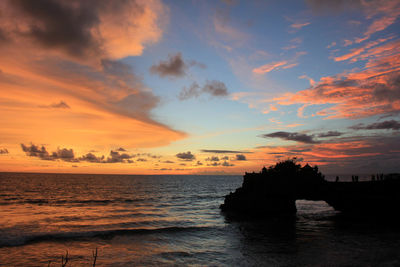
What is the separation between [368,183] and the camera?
3278 centimetres

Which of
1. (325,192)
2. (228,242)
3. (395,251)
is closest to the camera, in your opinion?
(395,251)

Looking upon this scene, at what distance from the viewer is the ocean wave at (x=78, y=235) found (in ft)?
78.0

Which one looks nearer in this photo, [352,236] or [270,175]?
[352,236]

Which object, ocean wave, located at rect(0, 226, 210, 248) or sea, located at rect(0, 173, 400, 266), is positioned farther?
ocean wave, located at rect(0, 226, 210, 248)

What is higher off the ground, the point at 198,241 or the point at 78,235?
the point at 198,241

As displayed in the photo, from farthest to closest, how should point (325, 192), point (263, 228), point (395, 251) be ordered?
point (325, 192)
point (263, 228)
point (395, 251)

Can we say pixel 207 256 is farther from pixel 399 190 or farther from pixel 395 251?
pixel 399 190

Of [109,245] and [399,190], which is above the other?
[399,190]

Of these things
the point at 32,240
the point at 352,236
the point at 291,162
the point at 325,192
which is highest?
the point at 291,162

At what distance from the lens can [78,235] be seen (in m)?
26.6

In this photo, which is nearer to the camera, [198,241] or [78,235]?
[198,241]

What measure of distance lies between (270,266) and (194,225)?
16.4 m

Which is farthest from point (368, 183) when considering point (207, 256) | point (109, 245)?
point (109, 245)

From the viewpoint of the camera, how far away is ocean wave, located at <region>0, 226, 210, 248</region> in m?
23.8
